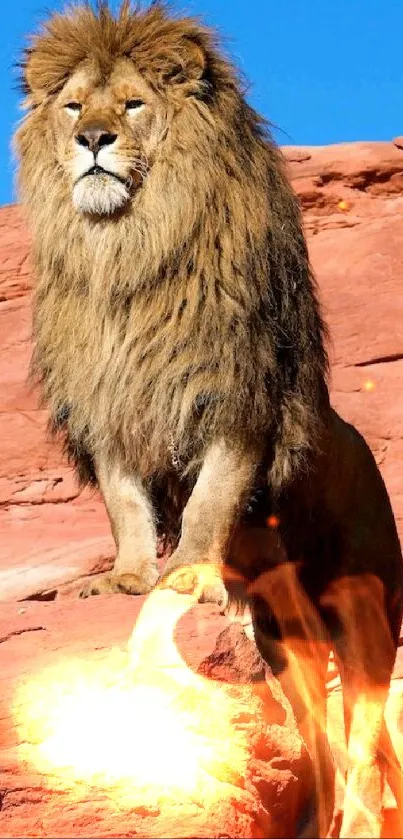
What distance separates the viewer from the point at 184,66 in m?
5.40

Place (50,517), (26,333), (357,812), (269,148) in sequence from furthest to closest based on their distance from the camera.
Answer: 1. (26,333)
2. (50,517)
3. (269,148)
4. (357,812)

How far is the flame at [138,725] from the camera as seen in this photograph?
4309 millimetres

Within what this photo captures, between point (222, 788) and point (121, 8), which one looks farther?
point (121, 8)

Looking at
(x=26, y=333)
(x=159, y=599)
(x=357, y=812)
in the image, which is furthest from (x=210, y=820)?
(x=26, y=333)

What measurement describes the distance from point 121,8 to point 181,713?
2488 millimetres

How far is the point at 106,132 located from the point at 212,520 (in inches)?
50.1

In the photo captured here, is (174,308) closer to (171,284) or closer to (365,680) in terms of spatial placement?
(171,284)

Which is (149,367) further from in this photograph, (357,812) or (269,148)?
(357,812)

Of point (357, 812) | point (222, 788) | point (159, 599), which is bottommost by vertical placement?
point (357, 812)

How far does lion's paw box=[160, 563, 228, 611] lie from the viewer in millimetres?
4762

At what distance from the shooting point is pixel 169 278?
5.40 meters

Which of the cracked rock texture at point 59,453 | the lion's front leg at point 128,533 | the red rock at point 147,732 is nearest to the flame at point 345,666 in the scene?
the cracked rock texture at point 59,453

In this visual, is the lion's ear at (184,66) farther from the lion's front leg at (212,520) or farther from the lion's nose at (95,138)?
the lion's front leg at (212,520)

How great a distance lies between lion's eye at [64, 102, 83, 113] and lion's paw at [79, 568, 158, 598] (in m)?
1.54
